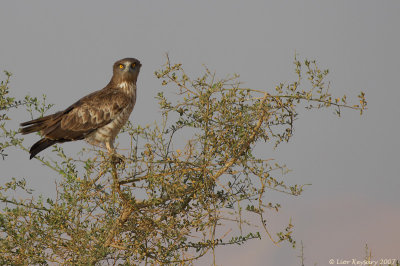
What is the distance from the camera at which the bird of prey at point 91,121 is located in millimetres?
10680

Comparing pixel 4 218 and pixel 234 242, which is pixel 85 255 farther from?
pixel 234 242

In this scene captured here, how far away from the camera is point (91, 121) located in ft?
35.9

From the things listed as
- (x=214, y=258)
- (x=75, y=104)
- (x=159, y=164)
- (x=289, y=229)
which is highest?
(x=75, y=104)

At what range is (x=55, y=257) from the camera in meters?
8.36

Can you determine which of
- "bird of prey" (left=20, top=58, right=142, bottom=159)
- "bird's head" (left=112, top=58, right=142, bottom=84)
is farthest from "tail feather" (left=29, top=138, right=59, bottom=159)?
"bird's head" (left=112, top=58, right=142, bottom=84)

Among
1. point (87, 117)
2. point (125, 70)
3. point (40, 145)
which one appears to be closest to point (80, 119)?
point (87, 117)

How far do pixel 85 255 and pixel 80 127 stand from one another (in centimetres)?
366

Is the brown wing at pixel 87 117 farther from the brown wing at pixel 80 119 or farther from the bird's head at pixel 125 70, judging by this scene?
the bird's head at pixel 125 70

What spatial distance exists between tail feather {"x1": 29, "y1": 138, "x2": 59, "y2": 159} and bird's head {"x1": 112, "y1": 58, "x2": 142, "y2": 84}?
2074mm

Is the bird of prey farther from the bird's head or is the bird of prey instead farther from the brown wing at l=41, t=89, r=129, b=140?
the bird's head

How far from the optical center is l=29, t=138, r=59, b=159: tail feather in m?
10.0

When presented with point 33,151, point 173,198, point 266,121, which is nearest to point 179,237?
point 173,198

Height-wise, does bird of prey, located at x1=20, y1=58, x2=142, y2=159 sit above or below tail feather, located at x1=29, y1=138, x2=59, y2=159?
above

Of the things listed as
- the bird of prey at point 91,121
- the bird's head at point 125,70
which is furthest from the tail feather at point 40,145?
the bird's head at point 125,70
